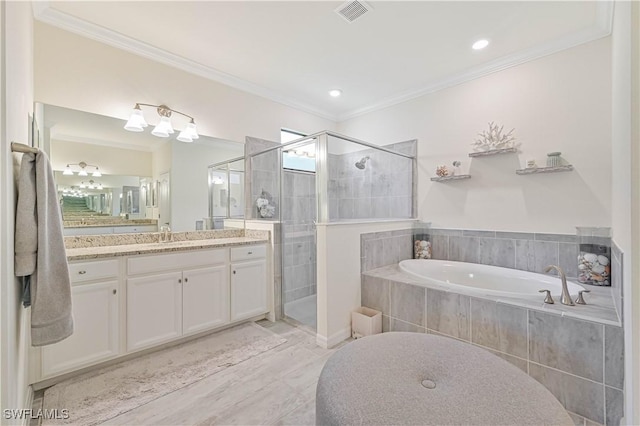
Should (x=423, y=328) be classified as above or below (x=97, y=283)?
below

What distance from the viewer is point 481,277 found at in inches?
108

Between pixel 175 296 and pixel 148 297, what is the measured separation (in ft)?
0.65

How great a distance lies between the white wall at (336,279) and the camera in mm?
2312

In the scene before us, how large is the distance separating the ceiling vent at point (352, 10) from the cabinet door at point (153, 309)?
249 centimetres

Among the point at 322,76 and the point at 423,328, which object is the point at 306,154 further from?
the point at 423,328

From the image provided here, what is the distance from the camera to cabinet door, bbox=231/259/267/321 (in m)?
2.59

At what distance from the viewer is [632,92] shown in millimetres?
1276

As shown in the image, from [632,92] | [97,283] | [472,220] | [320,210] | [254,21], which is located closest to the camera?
[632,92]

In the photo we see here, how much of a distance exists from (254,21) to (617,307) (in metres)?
3.20

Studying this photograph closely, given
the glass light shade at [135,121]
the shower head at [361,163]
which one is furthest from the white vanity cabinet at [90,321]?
the shower head at [361,163]

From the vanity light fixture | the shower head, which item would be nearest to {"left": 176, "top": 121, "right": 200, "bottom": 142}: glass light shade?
the vanity light fixture

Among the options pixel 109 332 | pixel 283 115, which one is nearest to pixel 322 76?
pixel 283 115

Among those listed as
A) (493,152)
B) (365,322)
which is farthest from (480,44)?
(365,322)

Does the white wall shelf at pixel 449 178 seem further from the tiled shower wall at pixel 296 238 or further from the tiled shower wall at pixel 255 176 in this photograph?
the tiled shower wall at pixel 255 176
